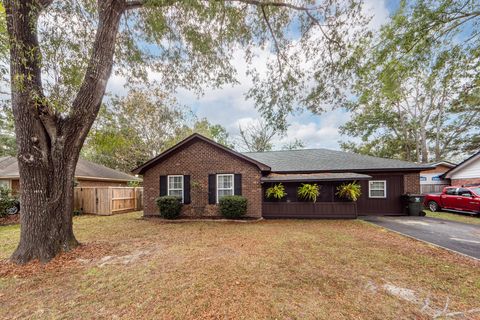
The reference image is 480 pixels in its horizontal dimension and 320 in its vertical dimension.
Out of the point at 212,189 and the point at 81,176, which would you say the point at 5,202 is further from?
the point at 212,189

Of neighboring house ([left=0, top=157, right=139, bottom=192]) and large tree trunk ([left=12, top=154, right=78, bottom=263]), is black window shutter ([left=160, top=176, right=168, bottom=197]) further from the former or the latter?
neighboring house ([left=0, top=157, right=139, bottom=192])

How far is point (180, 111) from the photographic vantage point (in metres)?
20.8

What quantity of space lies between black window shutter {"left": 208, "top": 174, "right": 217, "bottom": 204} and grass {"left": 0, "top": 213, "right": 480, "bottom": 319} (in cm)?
374

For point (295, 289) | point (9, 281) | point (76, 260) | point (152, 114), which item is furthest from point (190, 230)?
point (152, 114)

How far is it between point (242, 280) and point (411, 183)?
37.6 feet

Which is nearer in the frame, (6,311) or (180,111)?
(6,311)

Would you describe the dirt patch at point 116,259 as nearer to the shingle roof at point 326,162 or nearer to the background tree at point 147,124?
the shingle roof at point 326,162

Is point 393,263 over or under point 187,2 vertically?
under

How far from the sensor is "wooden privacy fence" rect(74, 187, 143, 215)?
37.5 feet

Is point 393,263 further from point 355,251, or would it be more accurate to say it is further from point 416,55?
point 416,55

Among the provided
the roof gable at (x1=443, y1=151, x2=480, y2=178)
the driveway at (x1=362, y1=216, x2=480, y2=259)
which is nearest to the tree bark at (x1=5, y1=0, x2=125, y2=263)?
the driveway at (x1=362, y1=216, x2=480, y2=259)

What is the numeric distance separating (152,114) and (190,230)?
15625 mm

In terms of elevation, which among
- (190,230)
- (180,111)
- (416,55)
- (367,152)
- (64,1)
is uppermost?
(180,111)

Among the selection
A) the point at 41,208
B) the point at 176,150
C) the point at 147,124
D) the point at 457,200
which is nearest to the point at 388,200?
the point at 457,200
